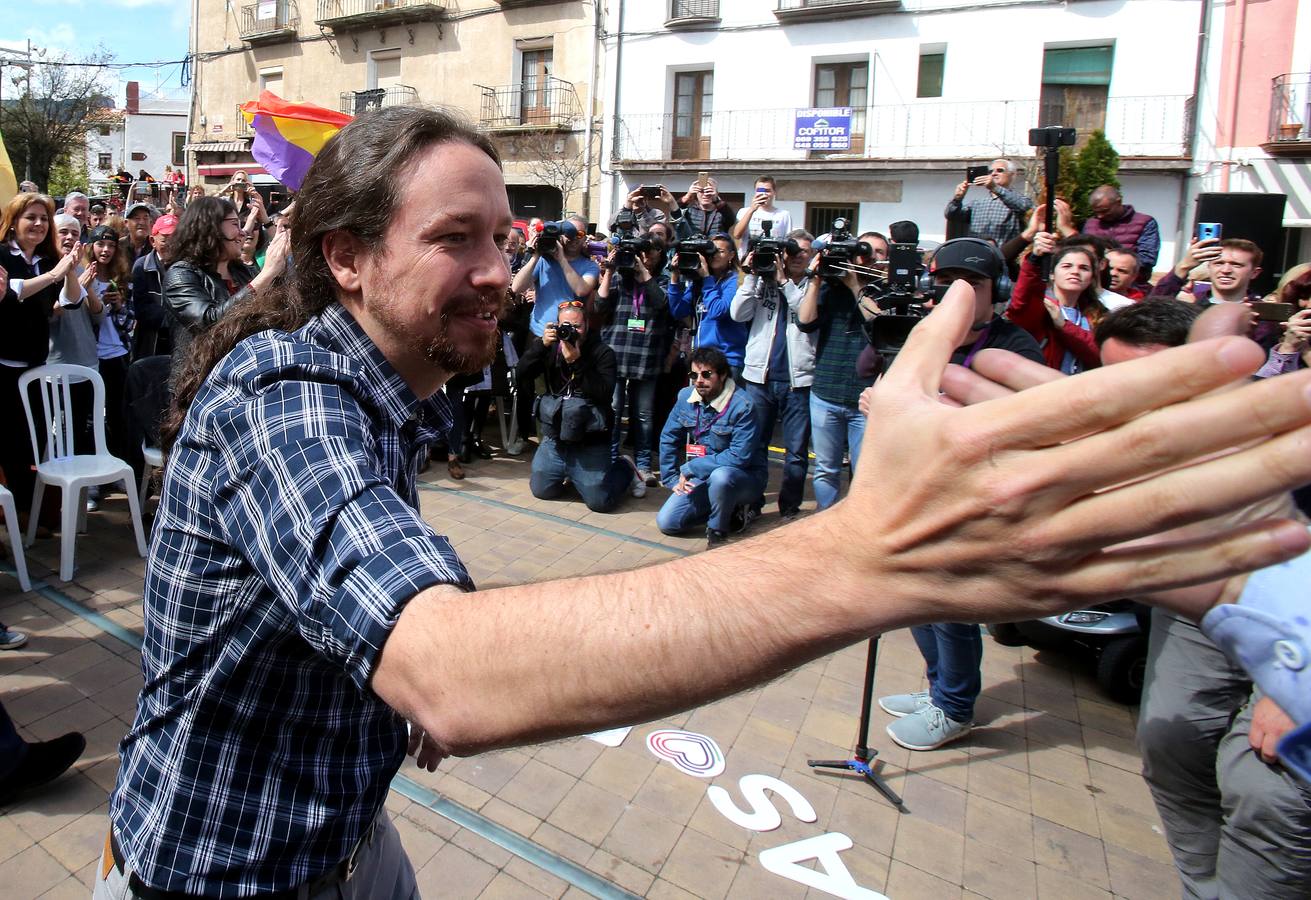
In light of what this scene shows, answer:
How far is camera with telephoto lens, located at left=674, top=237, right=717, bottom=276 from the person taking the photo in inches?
273

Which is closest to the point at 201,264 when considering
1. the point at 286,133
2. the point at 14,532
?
the point at 286,133

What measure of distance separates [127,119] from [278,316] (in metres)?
42.0

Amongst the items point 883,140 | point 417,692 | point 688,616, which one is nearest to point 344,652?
point 417,692

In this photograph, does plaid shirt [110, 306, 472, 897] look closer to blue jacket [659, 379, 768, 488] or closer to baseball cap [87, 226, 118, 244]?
blue jacket [659, 379, 768, 488]

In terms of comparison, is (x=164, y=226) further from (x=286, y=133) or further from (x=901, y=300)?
(x=901, y=300)

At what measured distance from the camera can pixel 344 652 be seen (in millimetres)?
871

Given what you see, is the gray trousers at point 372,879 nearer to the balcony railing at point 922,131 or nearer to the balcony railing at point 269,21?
the balcony railing at point 922,131

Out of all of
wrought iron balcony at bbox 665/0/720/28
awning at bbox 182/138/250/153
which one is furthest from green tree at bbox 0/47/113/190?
wrought iron balcony at bbox 665/0/720/28

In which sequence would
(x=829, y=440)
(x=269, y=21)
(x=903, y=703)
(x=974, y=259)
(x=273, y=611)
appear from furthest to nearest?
(x=269, y=21) → (x=829, y=440) → (x=903, y=703) → (x=974, y=259) → (x=273, y=611)

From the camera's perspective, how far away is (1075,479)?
62 cm

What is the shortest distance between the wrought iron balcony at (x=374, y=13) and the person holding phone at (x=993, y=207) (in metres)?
19.6

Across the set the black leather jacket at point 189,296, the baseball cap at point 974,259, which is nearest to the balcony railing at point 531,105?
the black leather jacket at point 189,296

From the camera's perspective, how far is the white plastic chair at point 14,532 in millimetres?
4277

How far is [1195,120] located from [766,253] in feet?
43.8
